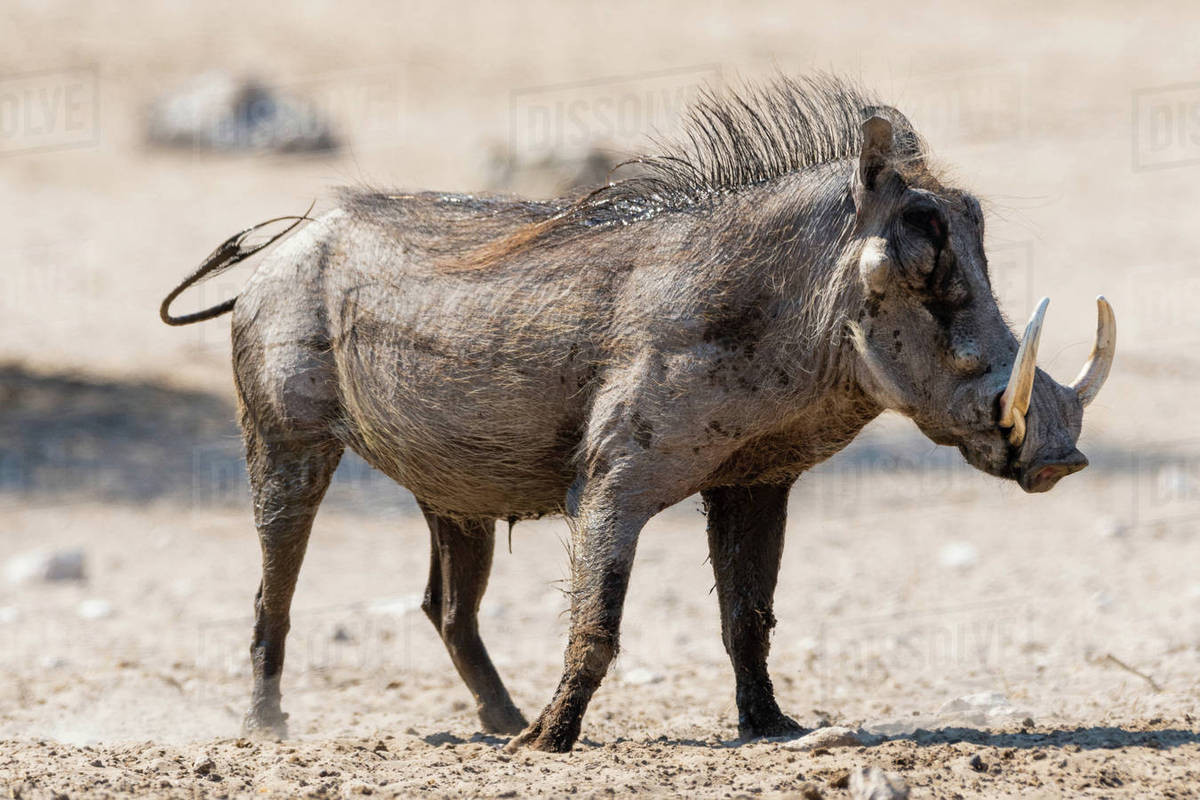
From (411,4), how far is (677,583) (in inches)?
646

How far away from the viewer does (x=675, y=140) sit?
5.57 m

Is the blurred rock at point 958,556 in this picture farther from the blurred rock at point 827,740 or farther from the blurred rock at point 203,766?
the blurred rock at point 203,766

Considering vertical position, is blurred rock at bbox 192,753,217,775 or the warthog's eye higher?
the warthog's eye

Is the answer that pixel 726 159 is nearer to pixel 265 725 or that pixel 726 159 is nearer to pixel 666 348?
pixel 666 348

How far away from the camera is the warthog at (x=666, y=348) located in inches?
184

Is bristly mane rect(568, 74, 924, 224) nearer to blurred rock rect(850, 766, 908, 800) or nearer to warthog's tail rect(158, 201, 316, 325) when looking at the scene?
warthog's tail rect(158, 201, 316, 325)

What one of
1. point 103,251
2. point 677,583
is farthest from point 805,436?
point 103,251

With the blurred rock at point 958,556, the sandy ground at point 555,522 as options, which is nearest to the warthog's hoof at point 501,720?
the sandy ground at point 555,522

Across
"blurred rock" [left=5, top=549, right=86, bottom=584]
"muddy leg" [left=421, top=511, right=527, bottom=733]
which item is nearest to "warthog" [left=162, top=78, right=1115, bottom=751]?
"muddy leg" [left=421, top=511, right=527, bottom=733]

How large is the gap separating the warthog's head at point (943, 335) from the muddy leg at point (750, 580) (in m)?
0.82

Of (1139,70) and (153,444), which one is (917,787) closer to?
(153,444)

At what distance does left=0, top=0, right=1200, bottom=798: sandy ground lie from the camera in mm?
5160

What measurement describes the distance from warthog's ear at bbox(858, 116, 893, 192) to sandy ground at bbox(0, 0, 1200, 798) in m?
0.98

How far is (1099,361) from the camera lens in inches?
187
